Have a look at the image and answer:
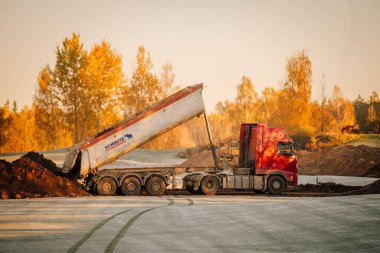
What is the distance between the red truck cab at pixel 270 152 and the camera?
23.4m

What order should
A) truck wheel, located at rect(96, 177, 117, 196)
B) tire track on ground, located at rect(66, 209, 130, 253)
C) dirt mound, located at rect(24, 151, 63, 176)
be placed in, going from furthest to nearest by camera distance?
dirt mound, located at rect(24, 151, 63, 176), truck wheel, located at rect(96, 177, 117, 196), tire track on ground, located at rect(66, 209, 130, 253)

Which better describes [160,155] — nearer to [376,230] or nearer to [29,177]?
[29,177]

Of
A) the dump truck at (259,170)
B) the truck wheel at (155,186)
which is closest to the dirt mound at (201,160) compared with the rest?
the dump truck at (259,170)

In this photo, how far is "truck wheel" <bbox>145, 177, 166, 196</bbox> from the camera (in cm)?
2272

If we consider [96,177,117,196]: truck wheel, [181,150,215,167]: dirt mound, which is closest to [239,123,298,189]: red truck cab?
[96,177,117,196]: truck wheel

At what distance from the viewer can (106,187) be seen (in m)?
22.2

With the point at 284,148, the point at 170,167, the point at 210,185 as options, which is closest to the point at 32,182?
the point at 170,167

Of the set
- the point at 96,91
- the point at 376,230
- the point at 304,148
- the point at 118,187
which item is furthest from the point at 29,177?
the point at 96,91

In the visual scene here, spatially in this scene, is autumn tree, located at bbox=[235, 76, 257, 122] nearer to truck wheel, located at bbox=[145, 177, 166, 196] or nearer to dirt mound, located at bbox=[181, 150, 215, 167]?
dirt mound, located at bbox=[181, 150, 215, 167]

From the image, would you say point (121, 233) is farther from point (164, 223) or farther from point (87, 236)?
point (164, 223)

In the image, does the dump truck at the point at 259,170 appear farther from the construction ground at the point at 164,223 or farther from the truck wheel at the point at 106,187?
the construction ground at the point at 164,223

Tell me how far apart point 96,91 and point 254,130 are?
32.5 metres

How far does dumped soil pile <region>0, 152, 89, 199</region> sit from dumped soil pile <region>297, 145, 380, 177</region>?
64.0ft

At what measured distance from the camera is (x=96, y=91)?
52.9 m
